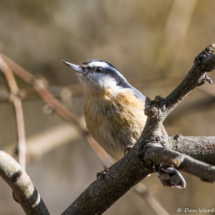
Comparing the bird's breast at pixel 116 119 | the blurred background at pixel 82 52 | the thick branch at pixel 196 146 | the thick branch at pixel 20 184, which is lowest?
the thick branch at pixel 196 146

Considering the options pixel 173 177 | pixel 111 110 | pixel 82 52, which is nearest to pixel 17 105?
pixel 111 110

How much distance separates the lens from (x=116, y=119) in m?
2.48

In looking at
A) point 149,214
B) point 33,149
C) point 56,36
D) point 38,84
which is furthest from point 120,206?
point 56,36

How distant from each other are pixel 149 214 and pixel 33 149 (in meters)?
2.44

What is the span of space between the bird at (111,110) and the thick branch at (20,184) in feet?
2.87

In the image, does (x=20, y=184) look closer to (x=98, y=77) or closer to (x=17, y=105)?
(x=98, y=77)

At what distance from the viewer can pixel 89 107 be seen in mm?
2695

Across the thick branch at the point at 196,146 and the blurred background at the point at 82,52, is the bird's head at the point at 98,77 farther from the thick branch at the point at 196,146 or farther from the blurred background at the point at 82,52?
the blurred background at the point at 82,52

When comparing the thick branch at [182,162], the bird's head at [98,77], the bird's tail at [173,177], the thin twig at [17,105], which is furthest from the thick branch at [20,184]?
the bird's head at [98,77]

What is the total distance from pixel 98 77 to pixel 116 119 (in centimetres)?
55

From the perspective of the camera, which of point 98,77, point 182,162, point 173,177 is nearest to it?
point 182,162

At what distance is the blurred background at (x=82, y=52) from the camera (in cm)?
519

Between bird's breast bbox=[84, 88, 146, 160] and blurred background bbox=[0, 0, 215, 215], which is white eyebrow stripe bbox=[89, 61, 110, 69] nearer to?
bird's breast bbox=[84, 88, 146, 160]

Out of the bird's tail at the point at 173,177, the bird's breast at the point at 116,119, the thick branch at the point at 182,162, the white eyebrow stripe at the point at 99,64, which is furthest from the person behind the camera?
the white eyebrow stripe at the point at 99,64
